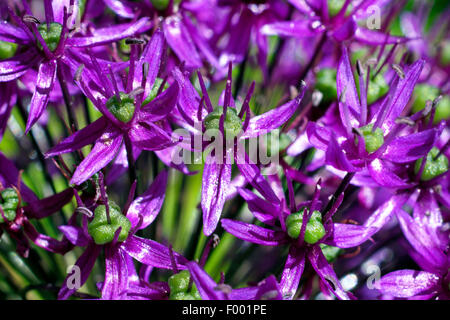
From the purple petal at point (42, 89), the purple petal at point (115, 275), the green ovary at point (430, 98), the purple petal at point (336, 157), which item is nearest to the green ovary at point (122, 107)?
the purple petal at point (42, 89)

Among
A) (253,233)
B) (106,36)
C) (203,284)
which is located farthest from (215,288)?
(106,36)

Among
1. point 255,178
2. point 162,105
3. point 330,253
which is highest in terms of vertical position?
point 162,105

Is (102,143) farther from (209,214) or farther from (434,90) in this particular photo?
(434,90)

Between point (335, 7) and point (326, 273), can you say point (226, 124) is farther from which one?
point (335, 7)

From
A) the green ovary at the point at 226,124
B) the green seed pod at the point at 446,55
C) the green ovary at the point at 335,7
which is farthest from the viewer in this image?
the green seed pod at the point at 446,55

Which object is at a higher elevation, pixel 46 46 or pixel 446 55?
pixel 46 46

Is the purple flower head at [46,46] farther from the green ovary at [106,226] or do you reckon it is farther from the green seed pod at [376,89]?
the green seed pod at [376,89]
